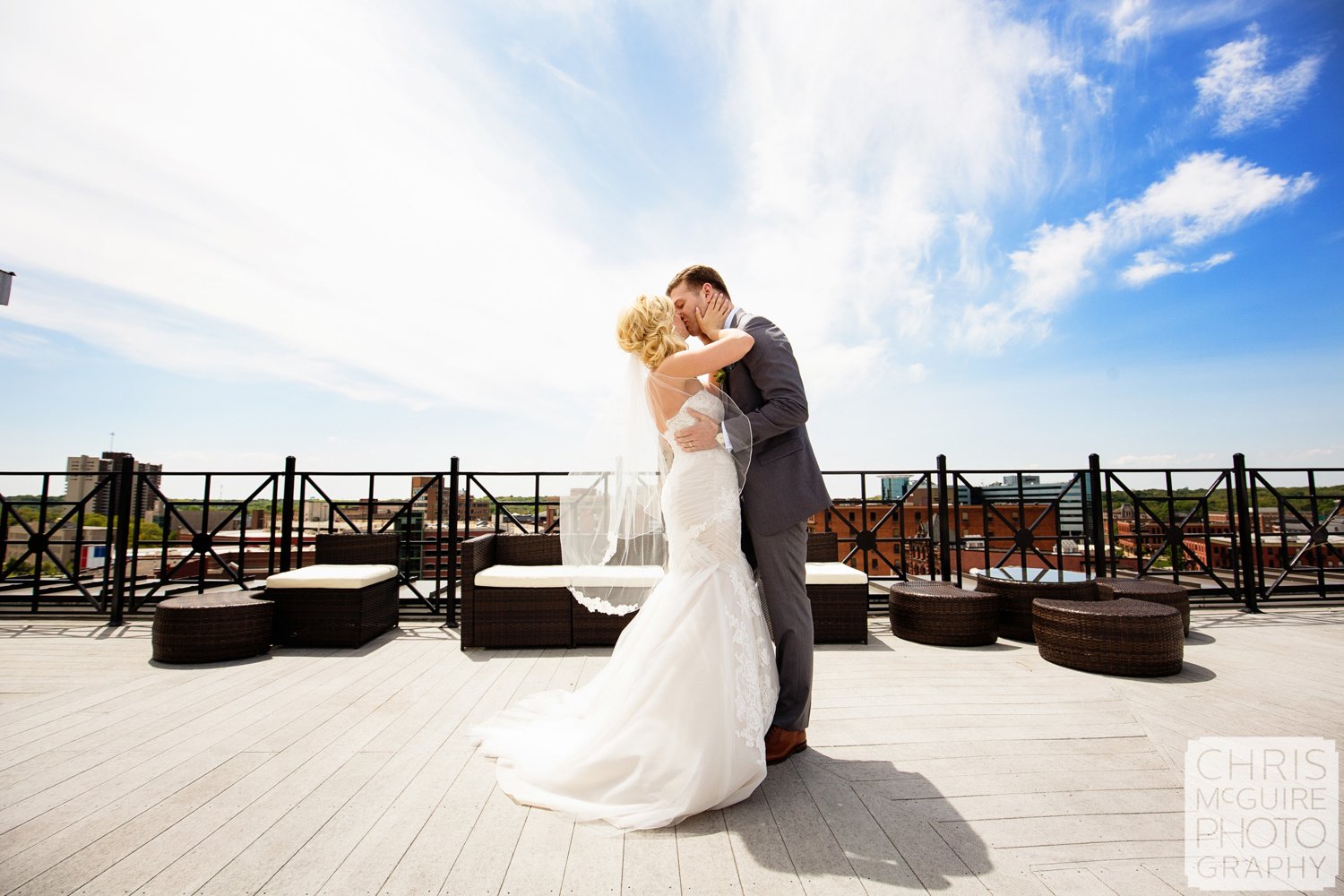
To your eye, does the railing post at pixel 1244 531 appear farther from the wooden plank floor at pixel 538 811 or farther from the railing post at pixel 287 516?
the railing post at pixel 287 516

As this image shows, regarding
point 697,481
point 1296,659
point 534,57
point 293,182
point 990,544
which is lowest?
point 1296,659

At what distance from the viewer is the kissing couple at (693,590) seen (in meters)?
1.88

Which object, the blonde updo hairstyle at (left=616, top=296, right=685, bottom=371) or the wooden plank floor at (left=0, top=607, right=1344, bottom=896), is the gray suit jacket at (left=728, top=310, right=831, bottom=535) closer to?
the blonde updo hairstyle at (left=616, top=296, right=685, bottom=371)

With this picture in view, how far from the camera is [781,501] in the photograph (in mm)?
2273

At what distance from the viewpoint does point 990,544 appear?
573cm

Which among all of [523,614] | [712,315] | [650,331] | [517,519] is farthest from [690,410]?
[517,519]

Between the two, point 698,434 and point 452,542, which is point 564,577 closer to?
point 698,434

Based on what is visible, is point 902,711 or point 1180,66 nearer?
point 902,711

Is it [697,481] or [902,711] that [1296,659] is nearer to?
[902,711]

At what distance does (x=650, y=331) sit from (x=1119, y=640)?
134 inches

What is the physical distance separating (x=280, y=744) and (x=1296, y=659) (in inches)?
239

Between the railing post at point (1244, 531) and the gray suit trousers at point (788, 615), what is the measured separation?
6.16 meters

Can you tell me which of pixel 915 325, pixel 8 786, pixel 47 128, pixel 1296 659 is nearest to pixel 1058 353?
pixel 915 325

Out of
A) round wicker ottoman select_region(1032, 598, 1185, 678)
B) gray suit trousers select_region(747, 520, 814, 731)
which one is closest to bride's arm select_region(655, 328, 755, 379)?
gray suit trousers select_region(747, 520, 814, 731)
